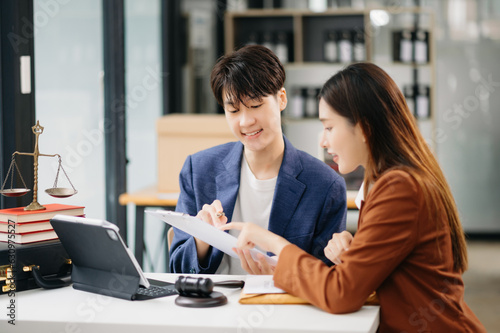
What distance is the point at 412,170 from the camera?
1.37m

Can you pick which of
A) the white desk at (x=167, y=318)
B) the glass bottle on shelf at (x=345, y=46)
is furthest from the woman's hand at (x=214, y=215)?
the glass bottle on shelf at (x=345, y=46)

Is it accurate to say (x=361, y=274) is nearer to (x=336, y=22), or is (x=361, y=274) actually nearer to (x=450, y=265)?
(x=450, y=265)

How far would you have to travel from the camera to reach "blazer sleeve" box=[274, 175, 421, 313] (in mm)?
1315

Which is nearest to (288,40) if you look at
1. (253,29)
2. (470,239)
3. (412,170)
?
(253,29)

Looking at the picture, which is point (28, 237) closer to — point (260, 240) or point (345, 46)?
point (260, 240)

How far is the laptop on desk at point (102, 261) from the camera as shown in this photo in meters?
1.44

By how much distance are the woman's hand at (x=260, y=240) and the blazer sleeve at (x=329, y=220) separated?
425mm

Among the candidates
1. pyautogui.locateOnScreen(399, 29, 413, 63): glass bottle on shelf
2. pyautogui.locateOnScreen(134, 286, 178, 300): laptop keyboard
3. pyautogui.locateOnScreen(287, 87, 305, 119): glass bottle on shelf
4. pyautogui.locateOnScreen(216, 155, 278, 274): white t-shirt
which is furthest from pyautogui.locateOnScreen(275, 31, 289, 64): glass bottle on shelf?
pyautogui.locateOnScreen(134, 286, 178, 300): laptop keyboard

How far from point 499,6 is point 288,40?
211cm

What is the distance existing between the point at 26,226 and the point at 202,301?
1.78ft

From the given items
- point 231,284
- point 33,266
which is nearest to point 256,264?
point 231,284

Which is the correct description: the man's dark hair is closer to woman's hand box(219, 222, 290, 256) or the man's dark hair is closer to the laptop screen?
woman's hand box(219, 222, 290, 256)

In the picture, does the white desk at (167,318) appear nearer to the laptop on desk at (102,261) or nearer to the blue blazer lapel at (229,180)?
the laptop on desk at (102,261)

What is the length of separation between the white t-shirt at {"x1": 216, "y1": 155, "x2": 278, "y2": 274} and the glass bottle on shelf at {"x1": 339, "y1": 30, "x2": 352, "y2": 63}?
154 inches
